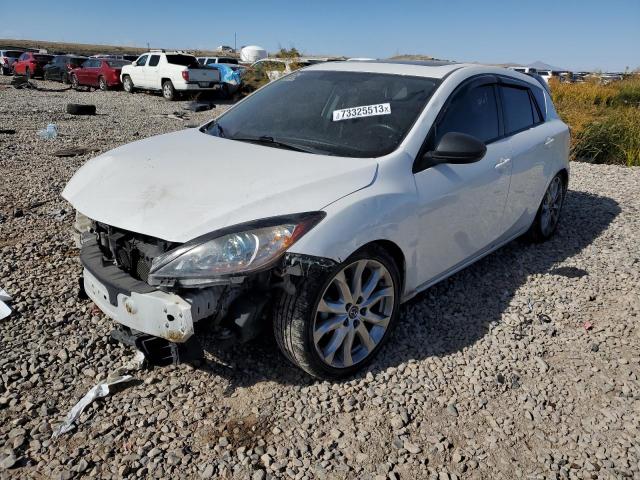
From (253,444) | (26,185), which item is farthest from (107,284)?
(26,185)

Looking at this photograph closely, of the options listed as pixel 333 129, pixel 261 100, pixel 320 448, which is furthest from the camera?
pixel 261 100

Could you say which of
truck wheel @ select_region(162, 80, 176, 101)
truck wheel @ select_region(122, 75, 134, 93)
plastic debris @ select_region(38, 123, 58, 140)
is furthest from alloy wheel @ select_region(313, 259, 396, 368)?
truck wheel @ select_region(122, 75, 134, 93)

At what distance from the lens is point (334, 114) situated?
3.37 m

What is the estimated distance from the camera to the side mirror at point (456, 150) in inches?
118

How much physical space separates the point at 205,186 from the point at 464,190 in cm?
168

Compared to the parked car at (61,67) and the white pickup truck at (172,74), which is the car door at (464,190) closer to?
the white pickup truck at (172,74)

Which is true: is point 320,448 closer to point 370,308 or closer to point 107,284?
point 370,308

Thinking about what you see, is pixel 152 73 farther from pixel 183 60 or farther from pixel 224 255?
pixel 224 255

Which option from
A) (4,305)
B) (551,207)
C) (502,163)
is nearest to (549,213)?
(551,207)

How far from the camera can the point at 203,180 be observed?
8.89 ft

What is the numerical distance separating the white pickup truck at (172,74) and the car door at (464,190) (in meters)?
16.0

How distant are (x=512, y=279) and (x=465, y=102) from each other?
160 centimetres

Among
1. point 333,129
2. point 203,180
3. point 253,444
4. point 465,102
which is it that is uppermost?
point 465,102

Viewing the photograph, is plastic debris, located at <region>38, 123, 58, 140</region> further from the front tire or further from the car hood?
the front tire
